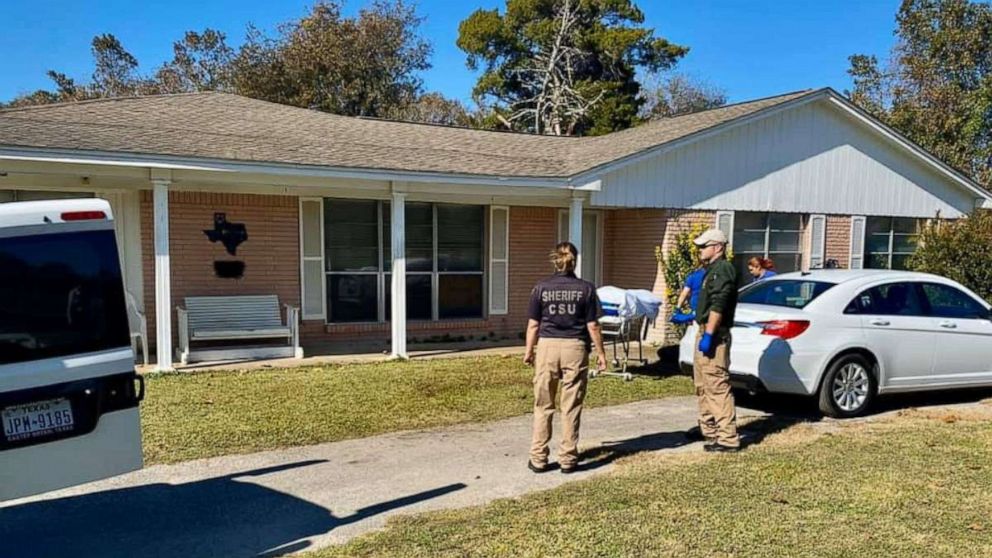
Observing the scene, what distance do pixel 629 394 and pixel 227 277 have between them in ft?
22.7

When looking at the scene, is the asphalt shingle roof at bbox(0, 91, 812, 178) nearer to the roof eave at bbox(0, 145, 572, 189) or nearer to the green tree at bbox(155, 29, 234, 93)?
the roof eave at bbox(0, 145, 572, 189)

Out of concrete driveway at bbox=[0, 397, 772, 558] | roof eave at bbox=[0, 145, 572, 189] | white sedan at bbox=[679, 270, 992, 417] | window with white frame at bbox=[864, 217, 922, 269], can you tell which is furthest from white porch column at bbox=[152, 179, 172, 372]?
window with white frame at bbox=[864, 217, 922, 269]

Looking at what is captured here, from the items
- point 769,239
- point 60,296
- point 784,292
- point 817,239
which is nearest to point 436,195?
point 784,292

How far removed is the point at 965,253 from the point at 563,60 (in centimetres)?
2484

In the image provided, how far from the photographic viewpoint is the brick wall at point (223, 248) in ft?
36.3

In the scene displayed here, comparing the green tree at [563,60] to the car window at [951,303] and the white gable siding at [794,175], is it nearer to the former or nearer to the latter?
the white gable siding at [794,175]

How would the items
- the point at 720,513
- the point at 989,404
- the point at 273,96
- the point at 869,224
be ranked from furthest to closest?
1. the point at 273,96
2. the point at 869,224
3. the point at 989,404
4. the point at 720,513

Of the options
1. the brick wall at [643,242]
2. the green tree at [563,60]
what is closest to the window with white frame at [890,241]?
the brick wall at [643,242]

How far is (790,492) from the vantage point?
4.95 meters

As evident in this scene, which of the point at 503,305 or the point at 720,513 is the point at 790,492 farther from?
the point at 503,305

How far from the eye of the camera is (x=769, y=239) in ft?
45.8

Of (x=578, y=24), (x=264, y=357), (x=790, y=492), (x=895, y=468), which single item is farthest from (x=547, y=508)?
(x=578, y=24)

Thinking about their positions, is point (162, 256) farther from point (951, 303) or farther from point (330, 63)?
point (330, 63)

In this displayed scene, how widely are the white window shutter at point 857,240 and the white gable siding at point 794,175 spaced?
0.63 ft
